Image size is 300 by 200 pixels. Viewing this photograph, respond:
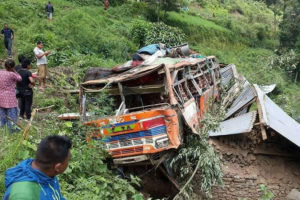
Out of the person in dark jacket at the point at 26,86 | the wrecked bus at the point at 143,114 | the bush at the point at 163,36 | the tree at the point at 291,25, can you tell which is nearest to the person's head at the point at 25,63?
A: the person in dark jacket at the point at 26,86

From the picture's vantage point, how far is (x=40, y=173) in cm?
250

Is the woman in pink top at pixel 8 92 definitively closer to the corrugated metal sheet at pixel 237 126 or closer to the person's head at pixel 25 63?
the person's head at pixel 25 63

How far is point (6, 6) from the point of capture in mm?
18172

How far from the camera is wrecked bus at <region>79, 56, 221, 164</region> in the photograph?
251 inches

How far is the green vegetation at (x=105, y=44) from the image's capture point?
20.2 ft

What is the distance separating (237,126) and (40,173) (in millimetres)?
7085

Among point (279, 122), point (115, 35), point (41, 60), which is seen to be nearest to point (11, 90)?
point (41, 60)

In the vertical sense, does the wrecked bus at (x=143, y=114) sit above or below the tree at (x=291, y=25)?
above

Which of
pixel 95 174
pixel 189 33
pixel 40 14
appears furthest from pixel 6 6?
pixel 189 33

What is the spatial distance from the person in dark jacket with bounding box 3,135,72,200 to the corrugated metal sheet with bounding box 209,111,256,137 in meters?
6.31

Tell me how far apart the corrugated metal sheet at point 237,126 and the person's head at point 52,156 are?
6.31 metres

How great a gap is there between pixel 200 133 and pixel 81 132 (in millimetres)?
2471

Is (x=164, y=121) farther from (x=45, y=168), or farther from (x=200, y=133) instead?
(x=45, y=168)

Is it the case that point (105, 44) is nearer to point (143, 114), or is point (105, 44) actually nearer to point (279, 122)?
point (279, 122)
